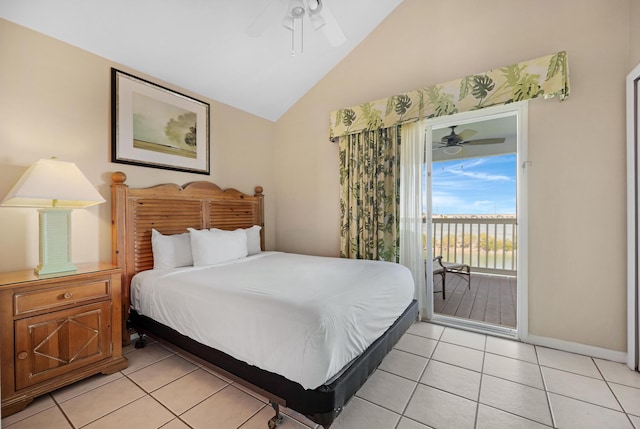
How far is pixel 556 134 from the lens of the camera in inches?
91.5

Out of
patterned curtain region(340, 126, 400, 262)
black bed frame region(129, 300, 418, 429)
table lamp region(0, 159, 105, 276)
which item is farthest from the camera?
patterned curtain region(340, 126, 400, 262)

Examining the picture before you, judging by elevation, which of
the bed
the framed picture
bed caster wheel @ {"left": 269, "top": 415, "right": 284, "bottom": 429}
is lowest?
bed caster wheel @ {"left": 269, "top": 415, "right": 284, "bottom": 429}

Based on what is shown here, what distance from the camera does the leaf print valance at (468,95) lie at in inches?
87.5

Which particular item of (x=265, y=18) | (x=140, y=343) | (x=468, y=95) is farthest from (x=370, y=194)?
(x=140, y=343)

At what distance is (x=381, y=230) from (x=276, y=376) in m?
2.04

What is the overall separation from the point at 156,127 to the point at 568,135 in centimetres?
390

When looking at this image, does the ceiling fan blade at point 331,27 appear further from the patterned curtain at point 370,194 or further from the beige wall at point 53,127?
the beige wall at point 53,127

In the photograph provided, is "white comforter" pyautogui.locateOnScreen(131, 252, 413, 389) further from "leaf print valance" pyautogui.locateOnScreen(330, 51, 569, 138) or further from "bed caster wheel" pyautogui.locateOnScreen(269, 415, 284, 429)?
"leaf print valance" pyautogui.locateOnScreen(330, 51, 569, 138)

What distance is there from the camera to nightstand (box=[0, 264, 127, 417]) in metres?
1.62

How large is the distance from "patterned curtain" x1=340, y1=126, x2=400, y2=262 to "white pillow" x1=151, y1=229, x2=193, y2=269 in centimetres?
178

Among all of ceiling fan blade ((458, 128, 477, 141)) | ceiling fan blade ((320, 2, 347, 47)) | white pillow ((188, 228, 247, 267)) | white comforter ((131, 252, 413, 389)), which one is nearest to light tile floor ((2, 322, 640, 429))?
white comforter ((131, 252, 413, 389))

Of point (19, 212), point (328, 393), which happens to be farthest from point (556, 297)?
point (19, 212)

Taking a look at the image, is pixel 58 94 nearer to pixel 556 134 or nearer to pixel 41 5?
pixel 41 5

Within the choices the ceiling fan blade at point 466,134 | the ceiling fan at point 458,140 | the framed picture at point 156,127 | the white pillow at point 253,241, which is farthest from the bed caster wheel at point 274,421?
the ceiling fan blade at point 466,134
